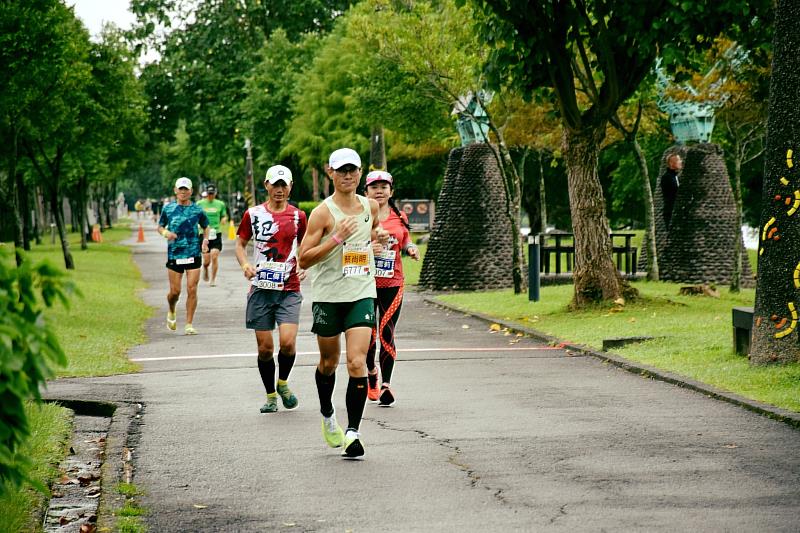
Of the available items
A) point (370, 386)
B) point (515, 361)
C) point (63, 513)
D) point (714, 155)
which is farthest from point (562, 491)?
point (714, 155)

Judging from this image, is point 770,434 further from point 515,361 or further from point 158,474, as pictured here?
point 515,361

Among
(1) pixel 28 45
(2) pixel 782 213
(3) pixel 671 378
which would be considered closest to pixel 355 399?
(3) pixel 671 378

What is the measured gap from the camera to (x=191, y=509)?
667cm

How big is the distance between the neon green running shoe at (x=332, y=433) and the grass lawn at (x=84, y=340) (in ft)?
5.37

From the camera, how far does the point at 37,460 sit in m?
7.68

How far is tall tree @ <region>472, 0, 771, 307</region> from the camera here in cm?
1781

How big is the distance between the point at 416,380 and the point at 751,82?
13223 mm

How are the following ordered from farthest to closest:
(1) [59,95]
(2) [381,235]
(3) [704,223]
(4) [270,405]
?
(1) [59,95]
(3) [704,223]
(4) [270,405]
(2) [381,235]

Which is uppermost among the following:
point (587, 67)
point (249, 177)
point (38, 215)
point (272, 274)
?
point (249, 177)

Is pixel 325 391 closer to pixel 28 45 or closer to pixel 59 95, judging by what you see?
pixel 28 45

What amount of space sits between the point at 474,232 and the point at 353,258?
53.8 feet

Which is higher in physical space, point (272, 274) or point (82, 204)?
point (82, 204)

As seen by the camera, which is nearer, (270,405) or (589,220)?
(270,405)

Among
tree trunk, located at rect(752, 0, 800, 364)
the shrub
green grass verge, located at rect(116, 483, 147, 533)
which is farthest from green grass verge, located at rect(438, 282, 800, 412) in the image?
the shrub
